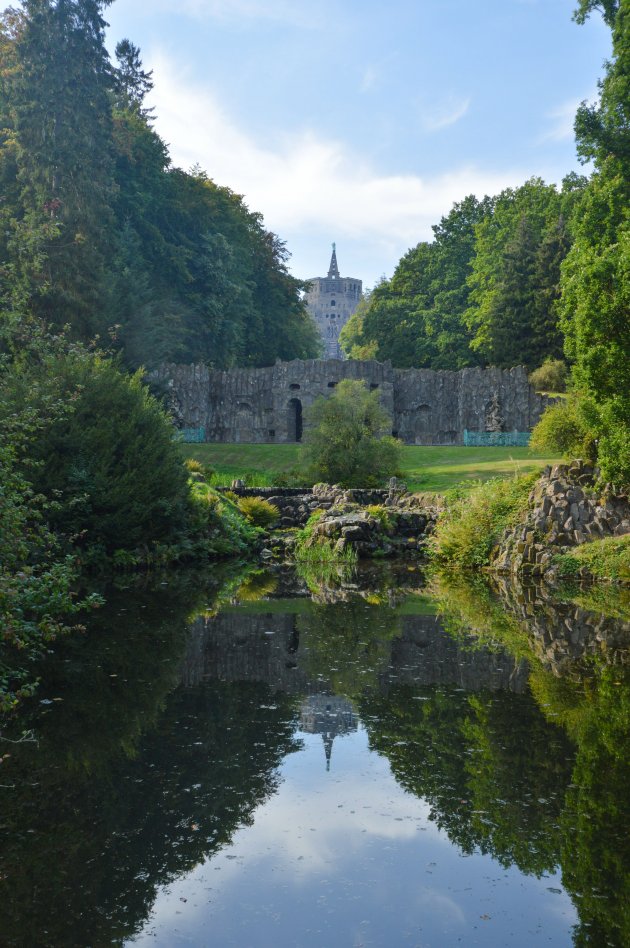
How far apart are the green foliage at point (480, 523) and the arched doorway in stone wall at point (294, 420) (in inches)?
1202

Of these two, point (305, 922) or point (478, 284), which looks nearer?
point (305, 922)

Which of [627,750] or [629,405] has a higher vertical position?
[629,405]

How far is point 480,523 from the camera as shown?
21.1m

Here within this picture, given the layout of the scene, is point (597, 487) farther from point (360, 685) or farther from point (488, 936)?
point (488, 936)

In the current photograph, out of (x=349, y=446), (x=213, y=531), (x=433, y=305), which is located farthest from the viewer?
(x=433, y=305)

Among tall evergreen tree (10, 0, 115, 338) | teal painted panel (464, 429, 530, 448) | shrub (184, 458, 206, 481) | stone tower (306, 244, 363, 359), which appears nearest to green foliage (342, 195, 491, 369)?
teal painted panel (464, 429, 530, 448)

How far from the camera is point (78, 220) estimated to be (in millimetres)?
37531

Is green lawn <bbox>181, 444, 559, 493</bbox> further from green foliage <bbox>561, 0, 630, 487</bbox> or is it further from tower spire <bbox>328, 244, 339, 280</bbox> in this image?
tower spire <bbox>328, 244, 339, 280</bbox>

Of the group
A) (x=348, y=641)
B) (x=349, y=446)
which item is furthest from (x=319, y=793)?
(x=349, y=446)

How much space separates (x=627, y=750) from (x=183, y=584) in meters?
11.6

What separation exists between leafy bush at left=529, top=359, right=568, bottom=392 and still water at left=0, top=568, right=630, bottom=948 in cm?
3696

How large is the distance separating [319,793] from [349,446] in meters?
26.1

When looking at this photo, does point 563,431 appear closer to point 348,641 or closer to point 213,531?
point 213,531

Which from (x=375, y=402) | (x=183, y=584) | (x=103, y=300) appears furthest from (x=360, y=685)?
(x=103, y=300)
